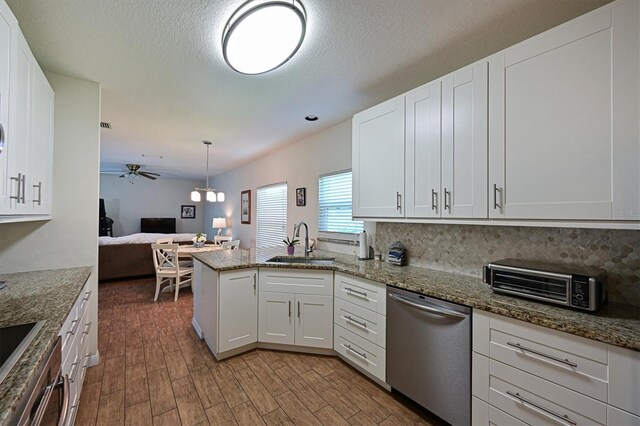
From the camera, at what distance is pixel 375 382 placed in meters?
2.10

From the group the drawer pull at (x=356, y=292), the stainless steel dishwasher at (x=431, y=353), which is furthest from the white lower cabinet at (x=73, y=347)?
the stainless steel dishwasher at (x=431, y=353)

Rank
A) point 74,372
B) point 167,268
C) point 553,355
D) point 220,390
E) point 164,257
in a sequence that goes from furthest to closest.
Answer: point 164,257
point 167,268
point 220,390
point 74,372
point 553,355

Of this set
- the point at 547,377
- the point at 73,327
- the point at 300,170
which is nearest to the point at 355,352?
the point at 547,377

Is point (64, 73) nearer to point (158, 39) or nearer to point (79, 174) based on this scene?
point (79, 174)

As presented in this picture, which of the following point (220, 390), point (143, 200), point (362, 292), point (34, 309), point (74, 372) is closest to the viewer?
point (34, 309)

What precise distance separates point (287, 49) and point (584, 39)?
1.52m

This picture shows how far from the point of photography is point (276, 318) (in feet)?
8.29

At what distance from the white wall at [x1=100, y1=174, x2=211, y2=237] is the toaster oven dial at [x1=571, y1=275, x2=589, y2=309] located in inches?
373

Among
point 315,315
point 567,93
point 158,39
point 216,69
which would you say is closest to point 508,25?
point 567,93

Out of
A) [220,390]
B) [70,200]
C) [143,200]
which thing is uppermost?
[143,200]

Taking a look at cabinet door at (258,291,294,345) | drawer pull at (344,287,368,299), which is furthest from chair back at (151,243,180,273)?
drawer pull at (344,287,368,299)

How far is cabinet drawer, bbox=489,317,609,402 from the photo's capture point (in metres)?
1.12

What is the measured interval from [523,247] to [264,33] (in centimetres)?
212

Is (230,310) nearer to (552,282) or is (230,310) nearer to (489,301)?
(489,301)
